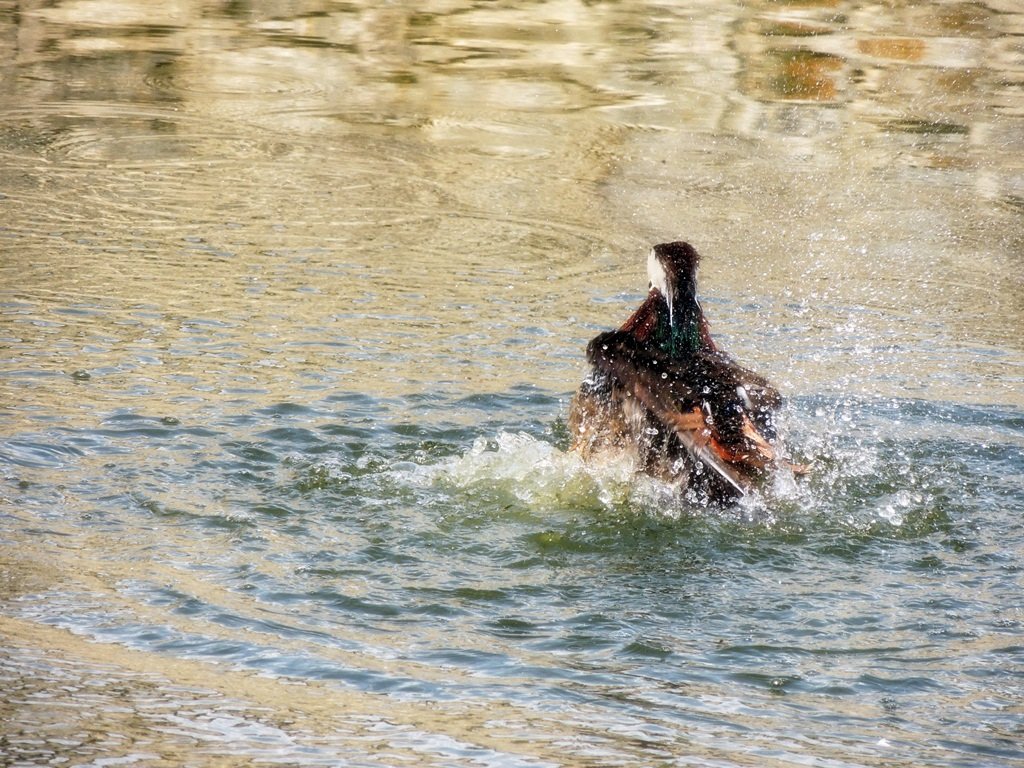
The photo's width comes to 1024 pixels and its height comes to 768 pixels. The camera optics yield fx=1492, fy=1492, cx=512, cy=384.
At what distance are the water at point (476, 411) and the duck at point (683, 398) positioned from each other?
0.51 feet

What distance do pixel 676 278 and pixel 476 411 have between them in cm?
168

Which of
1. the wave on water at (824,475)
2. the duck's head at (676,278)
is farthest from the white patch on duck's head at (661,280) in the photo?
the wave on water at (824,475)

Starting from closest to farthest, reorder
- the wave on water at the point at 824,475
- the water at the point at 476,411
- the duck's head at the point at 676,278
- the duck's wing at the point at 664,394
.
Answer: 1. the water at the point at 476,411
2. the duck's wing at the point at 664,394
3. the duck's head at the point at 676,278
4. the wave on water at the point at 824,475

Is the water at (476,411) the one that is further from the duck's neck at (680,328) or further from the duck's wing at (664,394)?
the duck's neck at (680,328)

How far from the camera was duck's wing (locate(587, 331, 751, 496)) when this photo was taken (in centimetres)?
557

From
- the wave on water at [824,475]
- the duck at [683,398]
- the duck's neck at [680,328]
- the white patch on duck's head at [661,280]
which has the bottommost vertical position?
the wave on water at [824,475]

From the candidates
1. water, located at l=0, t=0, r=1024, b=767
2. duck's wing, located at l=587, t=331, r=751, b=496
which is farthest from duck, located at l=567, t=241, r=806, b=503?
water, located at l=0, t=0, r=1024, b=767

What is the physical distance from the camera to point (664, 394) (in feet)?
18.6

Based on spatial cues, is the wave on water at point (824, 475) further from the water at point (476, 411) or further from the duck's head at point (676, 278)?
the duck's head at point (676, 278)

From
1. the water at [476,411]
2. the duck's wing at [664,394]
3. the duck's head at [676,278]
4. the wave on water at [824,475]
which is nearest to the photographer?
the water at [476,411]

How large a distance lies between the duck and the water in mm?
156

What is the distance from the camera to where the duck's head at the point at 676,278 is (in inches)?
224

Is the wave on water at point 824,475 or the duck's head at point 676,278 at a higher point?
the duck's head at point 676,278

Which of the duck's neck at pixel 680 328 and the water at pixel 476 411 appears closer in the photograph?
the water at pixel 476 411
